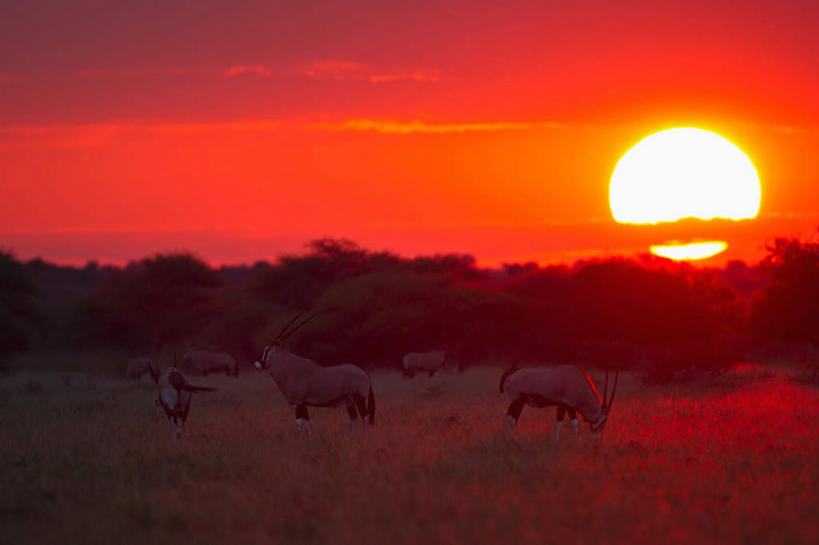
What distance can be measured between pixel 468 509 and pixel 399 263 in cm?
4337

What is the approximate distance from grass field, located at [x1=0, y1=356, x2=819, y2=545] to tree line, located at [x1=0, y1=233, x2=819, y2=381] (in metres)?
7.01

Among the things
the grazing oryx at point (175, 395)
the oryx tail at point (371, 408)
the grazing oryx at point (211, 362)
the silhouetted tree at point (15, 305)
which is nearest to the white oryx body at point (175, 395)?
the grazing oryx at point (175, 395)

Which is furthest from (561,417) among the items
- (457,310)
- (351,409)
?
(457,310)

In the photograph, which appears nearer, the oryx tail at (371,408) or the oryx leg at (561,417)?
the oryx leg at (561,417)

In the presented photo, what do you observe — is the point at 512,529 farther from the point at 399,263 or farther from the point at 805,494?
the point at 399,263

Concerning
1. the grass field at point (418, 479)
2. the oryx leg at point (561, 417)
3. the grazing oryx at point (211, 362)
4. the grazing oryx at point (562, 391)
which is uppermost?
the grazing oryx at point (562, 391)

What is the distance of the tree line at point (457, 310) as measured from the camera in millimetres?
30938

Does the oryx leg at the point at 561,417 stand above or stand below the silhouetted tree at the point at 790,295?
below

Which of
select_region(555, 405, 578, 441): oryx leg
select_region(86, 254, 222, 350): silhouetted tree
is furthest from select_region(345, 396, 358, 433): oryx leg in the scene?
select_region(86, 254, 222, 350): silhouetted tree

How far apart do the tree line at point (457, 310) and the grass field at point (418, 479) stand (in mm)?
7015

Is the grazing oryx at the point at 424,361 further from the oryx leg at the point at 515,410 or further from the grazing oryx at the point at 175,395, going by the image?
the oryx leg at the point at 515,410

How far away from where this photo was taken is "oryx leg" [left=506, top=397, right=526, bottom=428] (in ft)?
50.5

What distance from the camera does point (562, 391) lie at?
14891 millimetres

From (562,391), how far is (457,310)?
28.4 m
